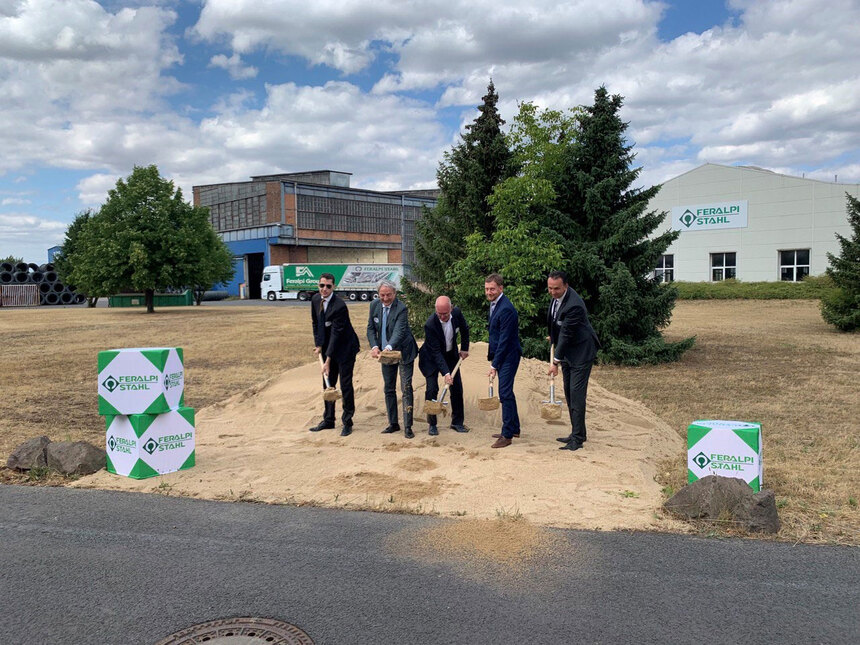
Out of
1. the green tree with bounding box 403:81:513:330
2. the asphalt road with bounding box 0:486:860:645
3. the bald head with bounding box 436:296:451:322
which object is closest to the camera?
the asphalt road with bounding box 0:486:860:645

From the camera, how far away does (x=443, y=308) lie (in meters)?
8.07

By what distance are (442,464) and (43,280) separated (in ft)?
205

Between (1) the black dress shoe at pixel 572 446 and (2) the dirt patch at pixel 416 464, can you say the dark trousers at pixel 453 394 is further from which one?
(1) the black dress shoe at pixel 572 446

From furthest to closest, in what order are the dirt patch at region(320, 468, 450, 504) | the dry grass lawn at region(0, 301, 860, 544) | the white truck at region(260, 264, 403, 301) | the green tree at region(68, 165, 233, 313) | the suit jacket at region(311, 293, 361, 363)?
the white truck at region(260, 264, 403, 301)
the green tree at region(68, 165, 233, 313)
the suit jacket at region(311, 293, 361, 363)
the dry grass lawn at region(0, 301, 860, 544)
the dirt patch at region(320, 468, 450, 504)

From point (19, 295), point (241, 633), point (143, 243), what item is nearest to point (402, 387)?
point (241, 633)

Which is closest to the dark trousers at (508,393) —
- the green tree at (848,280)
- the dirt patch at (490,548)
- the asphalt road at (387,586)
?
the dirt patch at (490,548)

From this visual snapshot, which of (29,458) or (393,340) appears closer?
Answer: (29,458)

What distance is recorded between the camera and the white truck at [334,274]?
195ft

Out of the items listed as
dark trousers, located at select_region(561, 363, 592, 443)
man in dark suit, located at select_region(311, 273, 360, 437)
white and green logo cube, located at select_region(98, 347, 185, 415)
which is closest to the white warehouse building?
dark trousers, located at select_region(561, 363, 592, 443)

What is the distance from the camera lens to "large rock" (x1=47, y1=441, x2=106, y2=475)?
22.0 feet

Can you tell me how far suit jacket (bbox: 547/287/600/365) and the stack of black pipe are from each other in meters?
62.2

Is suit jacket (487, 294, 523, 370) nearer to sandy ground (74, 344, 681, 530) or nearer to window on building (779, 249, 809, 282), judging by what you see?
sandy ground (74, 344, 681, 530)

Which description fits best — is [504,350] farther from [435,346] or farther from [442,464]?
[442,464]

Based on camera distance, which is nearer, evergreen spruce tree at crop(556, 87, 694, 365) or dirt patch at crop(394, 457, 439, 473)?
dirt patch at crop(394, 457, 439, 473)
